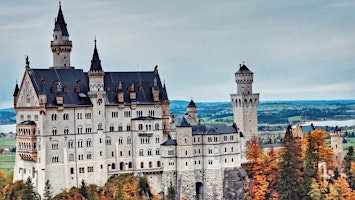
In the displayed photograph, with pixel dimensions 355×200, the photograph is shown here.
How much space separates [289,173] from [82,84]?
30666 mm

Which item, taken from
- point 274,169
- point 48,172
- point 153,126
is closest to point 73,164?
point 48,172

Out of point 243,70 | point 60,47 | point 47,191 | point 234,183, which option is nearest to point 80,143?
point 47,191

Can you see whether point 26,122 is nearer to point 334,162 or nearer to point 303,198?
point 303,198

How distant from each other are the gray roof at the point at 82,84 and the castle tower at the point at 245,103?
1760 centimetres

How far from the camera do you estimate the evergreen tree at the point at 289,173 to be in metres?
136

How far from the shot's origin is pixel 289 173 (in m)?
137

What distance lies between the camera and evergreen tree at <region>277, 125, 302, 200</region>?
A: 136 m

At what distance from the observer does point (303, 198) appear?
449 ft

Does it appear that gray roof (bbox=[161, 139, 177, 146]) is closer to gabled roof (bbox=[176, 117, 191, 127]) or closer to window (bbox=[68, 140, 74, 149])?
gabled roof (bbox=[176, 117, 191, 127])

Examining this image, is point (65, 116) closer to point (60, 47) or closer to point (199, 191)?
→ point (60, 47)

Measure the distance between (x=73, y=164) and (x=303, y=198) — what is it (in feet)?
106

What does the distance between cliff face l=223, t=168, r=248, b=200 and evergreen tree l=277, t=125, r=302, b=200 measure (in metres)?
5.19

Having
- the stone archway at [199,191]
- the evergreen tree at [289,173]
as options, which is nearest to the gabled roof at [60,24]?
the stone archway at [199,191]

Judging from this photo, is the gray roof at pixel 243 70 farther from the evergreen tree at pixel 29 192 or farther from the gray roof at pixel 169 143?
the evergreen tree at pixel 29 192
